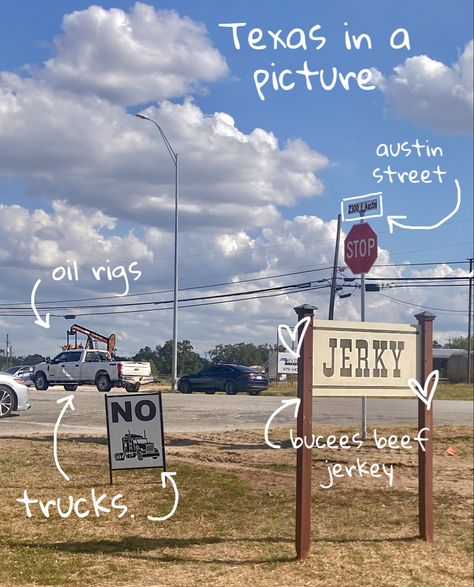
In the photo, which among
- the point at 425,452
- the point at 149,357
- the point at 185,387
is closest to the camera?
the point at 425,452

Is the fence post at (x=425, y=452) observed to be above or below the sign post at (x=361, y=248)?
below

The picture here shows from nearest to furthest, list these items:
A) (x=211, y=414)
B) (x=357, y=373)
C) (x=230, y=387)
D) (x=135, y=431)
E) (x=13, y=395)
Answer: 1. (x=357, y=373)
2. (x=135, y=431)
3. (x=13, y=395)
4. (x=211, y=414)
5. (x=230, y=387)

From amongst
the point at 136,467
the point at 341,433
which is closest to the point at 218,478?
the point at 136,467

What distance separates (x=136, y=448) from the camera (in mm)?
8094

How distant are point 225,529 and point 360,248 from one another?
3.99 metres

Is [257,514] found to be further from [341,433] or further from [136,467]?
[341,433]

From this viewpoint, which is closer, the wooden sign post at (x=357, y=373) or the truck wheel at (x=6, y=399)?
the wooden sign post at (x=357, y=373)

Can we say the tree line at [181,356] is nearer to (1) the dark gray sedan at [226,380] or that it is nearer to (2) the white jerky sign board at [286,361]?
(2) the white jerky sign board at [286,361]

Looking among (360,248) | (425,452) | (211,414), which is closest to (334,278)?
(360,248)

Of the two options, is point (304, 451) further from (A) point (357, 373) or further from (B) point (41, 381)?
(B) point (41, 381)

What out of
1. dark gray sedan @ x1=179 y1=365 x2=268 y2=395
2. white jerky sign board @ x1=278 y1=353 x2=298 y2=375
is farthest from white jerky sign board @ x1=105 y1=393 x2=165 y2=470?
dark gray sedan @ x1=179 y1=365 x2=268 y2=395

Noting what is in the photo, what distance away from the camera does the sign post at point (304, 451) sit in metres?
6.40

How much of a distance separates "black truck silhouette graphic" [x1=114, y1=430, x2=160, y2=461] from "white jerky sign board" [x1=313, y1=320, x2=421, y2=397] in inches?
87.2

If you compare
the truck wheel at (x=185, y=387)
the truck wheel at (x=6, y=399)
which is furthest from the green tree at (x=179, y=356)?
the truck wheel at (x=185, y=387)
